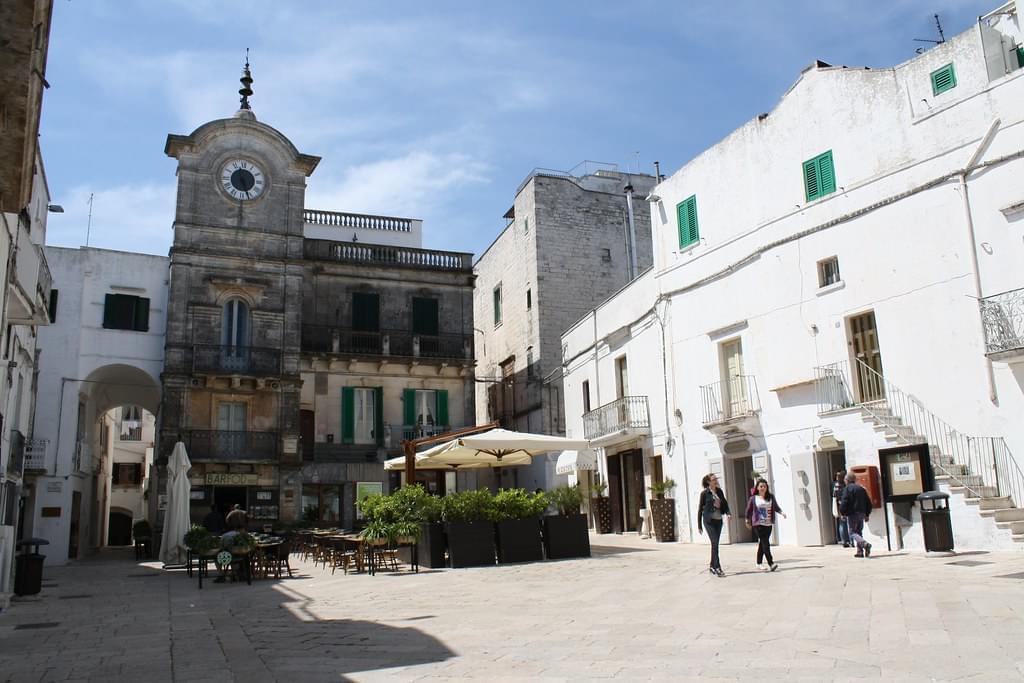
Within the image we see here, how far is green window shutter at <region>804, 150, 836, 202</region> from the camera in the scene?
56.9 ft

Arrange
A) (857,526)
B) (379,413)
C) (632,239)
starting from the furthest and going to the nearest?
(632,239), (379,413), (857,526)

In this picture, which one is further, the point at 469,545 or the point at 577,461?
the point at 577,461

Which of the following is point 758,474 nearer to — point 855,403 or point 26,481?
point 855,403

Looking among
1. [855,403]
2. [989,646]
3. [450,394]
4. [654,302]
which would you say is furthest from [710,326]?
[989,646]

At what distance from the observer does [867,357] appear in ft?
53.9

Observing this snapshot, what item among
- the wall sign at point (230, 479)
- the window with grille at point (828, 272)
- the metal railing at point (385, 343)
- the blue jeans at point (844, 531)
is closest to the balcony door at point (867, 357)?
the window with grille at point (828, 272)

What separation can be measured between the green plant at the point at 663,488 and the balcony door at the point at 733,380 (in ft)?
8.28

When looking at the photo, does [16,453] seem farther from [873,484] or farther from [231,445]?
[873,484]

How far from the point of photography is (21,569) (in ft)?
43.1

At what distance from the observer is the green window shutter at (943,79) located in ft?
49.4

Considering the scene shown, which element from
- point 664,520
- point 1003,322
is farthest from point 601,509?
point 1003,322

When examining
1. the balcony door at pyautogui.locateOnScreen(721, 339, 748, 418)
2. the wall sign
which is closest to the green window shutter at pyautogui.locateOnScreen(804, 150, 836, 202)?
the balcony door at pyautogui.locateOnScreen(721, 339, 748, 418)

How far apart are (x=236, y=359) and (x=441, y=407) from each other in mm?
7022

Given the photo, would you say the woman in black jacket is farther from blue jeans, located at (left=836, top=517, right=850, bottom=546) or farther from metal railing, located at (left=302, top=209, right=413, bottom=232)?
metal railing, located at (left=302, top=209, right=413, bottom=232)
